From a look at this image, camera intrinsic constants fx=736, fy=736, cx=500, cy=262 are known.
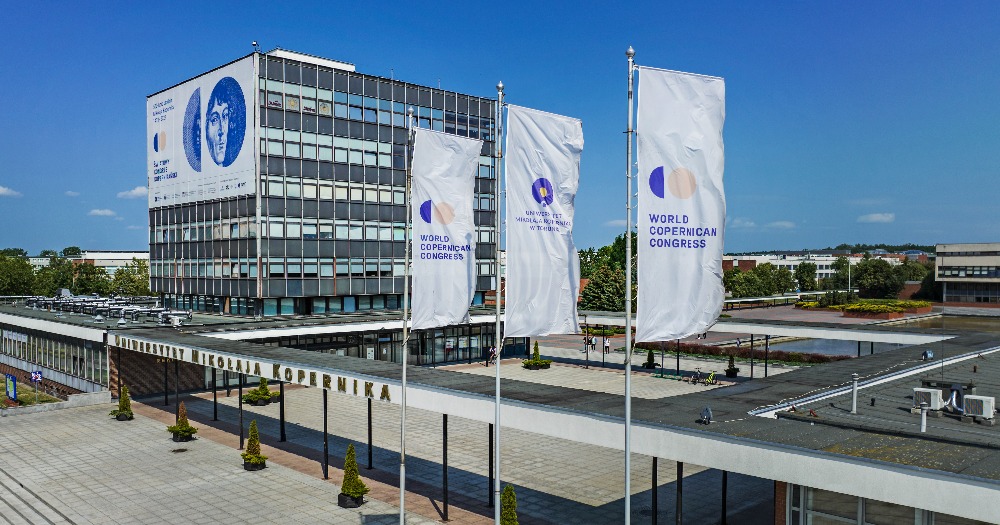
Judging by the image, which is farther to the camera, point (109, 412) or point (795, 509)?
point (109, 412)

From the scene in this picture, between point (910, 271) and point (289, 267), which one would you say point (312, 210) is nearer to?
point (289, 267)

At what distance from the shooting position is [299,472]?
3169 centimetres

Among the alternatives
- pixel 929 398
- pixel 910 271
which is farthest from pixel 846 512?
pixel 910 271

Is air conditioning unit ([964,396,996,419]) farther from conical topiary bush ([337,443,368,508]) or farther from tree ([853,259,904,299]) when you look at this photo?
tree ([853,259,904,299])

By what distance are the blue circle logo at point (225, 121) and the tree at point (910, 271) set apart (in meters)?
132

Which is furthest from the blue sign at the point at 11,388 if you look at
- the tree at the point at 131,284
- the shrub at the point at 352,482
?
the tree at the point at 131,284

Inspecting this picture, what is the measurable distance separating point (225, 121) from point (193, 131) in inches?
248

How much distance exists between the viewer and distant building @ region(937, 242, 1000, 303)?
11625 cm

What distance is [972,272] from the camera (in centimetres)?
11944

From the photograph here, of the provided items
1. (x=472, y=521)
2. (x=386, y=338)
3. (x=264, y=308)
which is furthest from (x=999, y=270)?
(x=472, y=521)

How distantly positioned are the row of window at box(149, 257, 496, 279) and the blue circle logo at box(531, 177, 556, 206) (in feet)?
137

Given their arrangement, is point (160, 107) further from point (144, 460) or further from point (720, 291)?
point (720, 291)

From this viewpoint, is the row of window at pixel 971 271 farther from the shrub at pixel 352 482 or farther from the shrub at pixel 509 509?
the shrub at pixel 509 509

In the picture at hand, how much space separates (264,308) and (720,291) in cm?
4854
